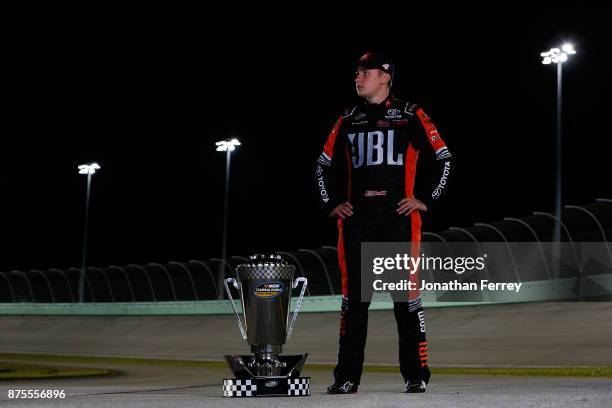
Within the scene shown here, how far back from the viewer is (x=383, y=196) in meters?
6.78

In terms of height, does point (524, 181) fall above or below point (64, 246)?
above

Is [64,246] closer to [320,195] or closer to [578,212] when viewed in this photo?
[578,212]

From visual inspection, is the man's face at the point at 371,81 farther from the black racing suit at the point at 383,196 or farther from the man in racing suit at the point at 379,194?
the black racing suit at the point at 383,196

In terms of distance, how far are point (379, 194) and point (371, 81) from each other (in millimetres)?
868

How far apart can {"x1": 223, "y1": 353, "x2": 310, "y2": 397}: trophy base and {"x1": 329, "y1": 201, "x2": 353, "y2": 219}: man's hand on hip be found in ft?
3.53

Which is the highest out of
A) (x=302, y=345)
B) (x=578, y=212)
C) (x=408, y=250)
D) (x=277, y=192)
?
(x=277, y=192)

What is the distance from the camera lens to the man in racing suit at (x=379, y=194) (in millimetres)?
6785

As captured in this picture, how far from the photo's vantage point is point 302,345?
2620 centimetres

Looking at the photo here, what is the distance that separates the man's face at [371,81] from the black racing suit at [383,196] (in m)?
0.10

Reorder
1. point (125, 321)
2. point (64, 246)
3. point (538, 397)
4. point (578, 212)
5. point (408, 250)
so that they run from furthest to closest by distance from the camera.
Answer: point (64, 246)
point (125, 321)
point (578, 212)
point (408, 250)
point (538, 397)

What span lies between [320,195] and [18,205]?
88.0m

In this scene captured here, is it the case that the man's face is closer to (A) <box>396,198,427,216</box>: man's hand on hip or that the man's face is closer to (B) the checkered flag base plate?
(A) <box>396,198,427,216</box>: man's hand on hip

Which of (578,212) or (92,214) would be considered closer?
(578,212)

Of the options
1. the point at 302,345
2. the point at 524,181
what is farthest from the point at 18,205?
the point at 302,345
